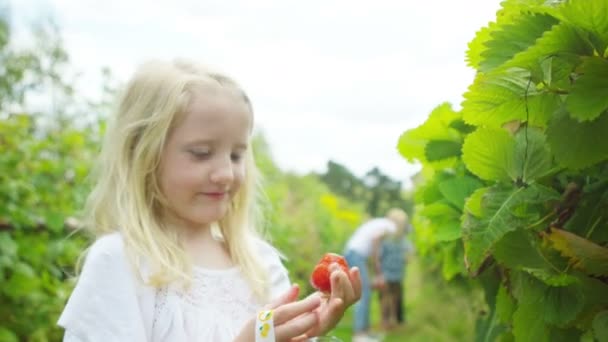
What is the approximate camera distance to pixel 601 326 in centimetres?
84

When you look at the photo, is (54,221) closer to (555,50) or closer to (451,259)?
(451,259)

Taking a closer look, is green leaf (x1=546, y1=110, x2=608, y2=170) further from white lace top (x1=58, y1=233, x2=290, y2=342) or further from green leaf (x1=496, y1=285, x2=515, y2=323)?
white lace top (x1=58, y1=233, x2=290, y2=342)

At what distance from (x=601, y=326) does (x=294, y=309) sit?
0.77 m

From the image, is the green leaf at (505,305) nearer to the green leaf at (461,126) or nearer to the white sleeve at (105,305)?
the green leaf at (461,126)

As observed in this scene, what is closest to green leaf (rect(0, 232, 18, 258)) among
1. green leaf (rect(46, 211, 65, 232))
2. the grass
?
green leaf (rect(46, 211, 65, 232))

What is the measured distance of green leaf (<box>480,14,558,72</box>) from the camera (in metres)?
0.83

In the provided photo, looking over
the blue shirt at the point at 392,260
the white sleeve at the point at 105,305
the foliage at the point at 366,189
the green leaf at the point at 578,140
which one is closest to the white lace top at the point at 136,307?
the white sleeve at the point at 105,305

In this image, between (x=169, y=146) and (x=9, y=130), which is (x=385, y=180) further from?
(x=169, y=146)

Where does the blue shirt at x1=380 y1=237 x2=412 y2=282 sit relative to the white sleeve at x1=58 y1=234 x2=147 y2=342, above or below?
below

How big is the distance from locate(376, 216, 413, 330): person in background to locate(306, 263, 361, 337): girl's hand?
30.9 feet

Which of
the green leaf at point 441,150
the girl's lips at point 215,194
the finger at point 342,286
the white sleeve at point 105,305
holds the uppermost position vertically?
the green leaf at point 441,150

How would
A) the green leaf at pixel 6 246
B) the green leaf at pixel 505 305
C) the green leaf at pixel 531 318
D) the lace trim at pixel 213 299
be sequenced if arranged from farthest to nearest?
1. the green leaf at pixel 6 246
2. the lace trim at pixel 213 299
3. the green leaf at pixel 505 305
4. the green leaf at pixel 531 318

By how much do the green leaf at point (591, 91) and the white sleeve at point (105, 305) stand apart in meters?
1.26

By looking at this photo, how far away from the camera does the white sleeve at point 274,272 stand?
204 centimetres
